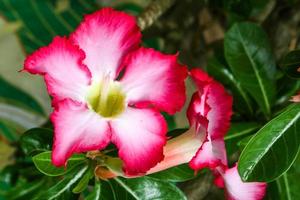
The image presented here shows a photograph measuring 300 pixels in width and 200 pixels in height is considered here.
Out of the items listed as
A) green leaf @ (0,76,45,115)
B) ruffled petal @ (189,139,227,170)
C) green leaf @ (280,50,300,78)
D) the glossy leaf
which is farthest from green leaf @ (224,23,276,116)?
green leaf @ (0,76,45,115)

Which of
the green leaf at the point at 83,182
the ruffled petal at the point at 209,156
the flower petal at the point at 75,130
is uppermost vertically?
the flower petal at the point at 75,130

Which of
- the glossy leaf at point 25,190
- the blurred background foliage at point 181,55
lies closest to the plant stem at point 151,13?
the blurred background foliage at point 181,55

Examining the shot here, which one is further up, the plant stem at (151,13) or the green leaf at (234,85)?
the plant stem at (151,13)

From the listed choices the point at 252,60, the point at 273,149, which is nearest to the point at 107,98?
the point at 273,149

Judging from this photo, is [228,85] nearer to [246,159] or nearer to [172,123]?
[246,159]

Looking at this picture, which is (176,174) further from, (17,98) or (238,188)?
(17,98)

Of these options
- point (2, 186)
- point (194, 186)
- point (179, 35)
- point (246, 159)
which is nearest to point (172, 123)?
point (179, 35)

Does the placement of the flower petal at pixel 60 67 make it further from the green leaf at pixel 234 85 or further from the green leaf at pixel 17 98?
the green leaf at pixel 17 98
